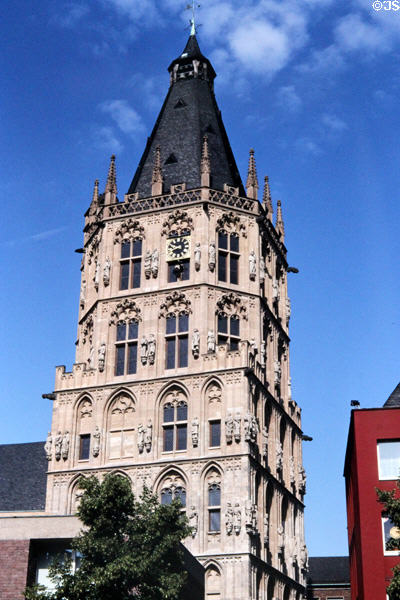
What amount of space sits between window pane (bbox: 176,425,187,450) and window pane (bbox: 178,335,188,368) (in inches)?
152

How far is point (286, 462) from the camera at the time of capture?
6512 cm

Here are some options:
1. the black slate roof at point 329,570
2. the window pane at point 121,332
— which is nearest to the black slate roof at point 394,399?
the window pane at point 121,332

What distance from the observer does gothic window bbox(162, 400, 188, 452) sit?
194 feet

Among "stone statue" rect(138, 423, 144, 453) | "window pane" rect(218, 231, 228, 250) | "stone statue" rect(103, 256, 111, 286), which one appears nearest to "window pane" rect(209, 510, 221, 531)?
"stone statue" rect(138, 423, 144, 453)

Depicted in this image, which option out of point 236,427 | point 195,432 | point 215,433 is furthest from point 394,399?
point 195,432

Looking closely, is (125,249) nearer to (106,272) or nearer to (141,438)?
(106,272)

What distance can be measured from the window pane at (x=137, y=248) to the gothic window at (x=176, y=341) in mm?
5118

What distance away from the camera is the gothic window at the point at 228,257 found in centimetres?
6456

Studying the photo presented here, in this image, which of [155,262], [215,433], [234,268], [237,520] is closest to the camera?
[237,520]

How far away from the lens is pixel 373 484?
1907 inches

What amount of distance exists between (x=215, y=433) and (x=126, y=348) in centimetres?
828

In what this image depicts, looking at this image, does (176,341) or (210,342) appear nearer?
(210,342)

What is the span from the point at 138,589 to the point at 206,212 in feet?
102

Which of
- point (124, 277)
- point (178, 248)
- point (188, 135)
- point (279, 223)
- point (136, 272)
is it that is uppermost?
point (188, 135)
